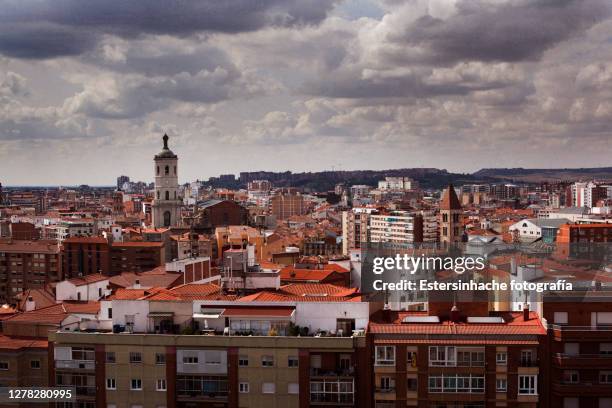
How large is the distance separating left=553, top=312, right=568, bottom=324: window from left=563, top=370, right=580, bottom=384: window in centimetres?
156

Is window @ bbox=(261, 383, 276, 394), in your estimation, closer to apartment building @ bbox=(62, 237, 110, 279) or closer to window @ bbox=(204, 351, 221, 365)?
window @ bbox=(204, 351, 221, 365)

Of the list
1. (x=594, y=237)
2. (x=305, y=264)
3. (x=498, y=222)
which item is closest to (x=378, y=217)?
(x=498, y=222)

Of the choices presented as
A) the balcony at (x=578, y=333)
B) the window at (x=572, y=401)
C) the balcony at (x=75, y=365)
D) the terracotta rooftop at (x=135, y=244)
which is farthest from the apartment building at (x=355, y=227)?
the window at (x=572, y=401)

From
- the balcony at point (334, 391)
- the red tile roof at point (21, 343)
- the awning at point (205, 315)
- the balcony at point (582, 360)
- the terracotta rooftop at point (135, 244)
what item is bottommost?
the balcony at point (334, 391)

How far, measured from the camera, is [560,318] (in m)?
26.3

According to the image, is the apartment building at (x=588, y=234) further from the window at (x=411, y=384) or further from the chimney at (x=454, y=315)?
the window at (x=411, y=384)

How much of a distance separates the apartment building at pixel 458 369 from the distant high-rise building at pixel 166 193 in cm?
7364

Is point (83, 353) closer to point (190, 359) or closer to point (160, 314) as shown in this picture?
point (160, 314)

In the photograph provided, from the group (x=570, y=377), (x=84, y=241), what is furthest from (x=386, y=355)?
(x=84, y=241)

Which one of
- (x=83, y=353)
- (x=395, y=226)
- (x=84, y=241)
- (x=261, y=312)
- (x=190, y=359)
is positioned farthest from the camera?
(x=395, y=226)

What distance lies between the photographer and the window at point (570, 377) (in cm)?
2548

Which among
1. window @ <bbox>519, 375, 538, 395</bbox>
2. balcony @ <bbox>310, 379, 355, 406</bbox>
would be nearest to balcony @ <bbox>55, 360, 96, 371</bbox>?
balcony @ <bbox>310, 379, 355, 406</bbox>

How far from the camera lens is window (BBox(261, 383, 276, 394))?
2617 centimetres

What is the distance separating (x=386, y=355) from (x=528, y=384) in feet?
13.8
